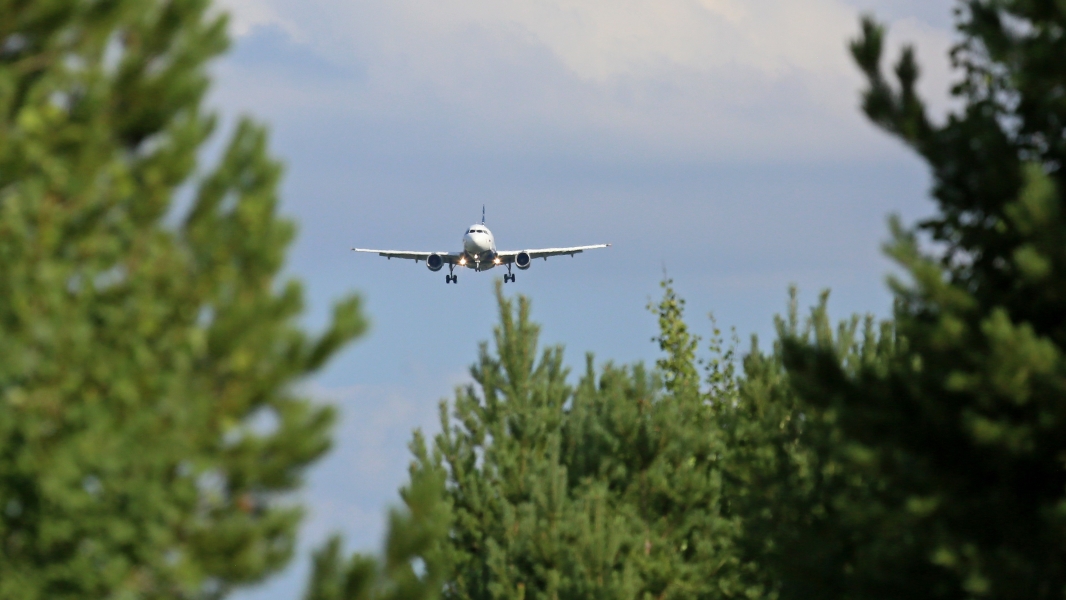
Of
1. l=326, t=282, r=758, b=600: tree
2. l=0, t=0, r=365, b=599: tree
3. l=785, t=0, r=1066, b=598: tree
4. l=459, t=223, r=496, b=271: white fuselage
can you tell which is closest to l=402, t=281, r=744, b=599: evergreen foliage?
l=326, t=282, r=758, b=600: tree

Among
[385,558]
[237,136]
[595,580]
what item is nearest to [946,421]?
[385,558]

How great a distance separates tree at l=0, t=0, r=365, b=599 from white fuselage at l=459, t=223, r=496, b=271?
6496 cm

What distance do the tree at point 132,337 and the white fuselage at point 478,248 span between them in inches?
2557

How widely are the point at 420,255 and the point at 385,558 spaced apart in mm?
72756

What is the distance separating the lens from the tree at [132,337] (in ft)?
27.2

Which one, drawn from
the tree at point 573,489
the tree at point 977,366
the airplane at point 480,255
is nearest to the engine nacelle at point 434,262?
the airplane at point 480,255

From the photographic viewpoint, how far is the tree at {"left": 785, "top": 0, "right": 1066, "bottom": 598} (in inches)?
414

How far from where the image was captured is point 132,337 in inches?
341

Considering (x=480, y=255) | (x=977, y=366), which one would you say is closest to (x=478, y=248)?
(x=480, y=255)

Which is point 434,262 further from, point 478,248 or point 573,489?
point 573,489

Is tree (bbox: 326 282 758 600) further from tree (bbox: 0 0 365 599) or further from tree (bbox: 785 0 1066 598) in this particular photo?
tree (bbox: 0 0 365 599)

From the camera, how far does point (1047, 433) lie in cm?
1077

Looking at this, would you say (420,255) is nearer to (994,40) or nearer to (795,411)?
(795,411)

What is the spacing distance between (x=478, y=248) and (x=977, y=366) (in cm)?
6434
